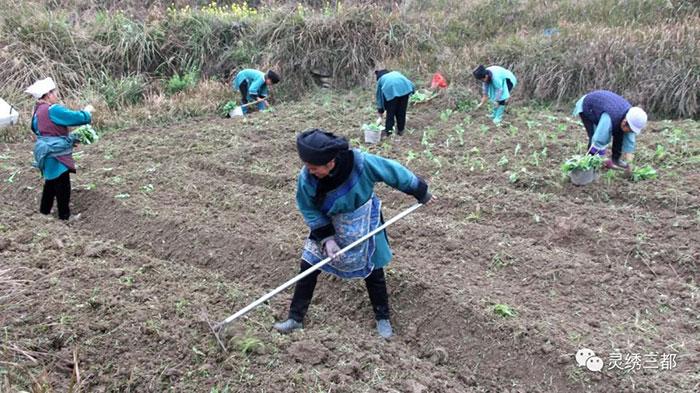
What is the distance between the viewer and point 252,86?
9.20 meters

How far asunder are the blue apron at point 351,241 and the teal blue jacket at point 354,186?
0.06m

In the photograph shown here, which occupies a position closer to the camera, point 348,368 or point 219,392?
point 219,392

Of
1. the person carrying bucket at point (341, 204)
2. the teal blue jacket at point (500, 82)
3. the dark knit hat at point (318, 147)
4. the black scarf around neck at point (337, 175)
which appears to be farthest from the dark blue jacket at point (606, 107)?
the dark knit hat at point (318, 147)

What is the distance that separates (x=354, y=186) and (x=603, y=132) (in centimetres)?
326

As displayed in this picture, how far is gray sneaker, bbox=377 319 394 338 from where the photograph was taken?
3.69 m

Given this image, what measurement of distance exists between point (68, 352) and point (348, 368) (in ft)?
5.16

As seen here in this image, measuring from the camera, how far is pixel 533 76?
29.9 ft

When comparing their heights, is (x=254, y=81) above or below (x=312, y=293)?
below

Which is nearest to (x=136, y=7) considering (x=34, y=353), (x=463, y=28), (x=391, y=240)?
(x=463, y=28)

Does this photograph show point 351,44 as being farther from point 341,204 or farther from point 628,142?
point 341,204

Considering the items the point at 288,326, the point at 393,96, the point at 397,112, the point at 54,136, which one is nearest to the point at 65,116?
the point at 54,136

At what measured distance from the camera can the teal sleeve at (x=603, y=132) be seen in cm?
537

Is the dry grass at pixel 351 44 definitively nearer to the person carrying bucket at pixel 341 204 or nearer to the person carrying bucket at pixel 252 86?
the person carrying bucket at pixel 252 86

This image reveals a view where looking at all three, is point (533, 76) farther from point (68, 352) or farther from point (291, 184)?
point (68, 352)
